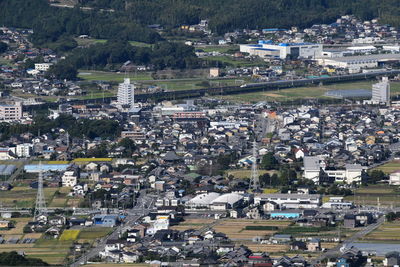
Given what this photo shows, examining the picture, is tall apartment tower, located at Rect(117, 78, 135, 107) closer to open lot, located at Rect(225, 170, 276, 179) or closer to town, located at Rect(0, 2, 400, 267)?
town, located at Rect(0, 2, 400, 267)

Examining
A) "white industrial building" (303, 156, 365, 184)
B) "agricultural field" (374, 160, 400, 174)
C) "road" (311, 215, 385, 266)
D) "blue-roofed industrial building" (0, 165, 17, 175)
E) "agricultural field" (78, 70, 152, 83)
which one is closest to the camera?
→ "road" (311, 215, 385, 266)

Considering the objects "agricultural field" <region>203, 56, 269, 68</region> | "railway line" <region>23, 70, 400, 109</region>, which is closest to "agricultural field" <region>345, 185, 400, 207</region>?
"railway line" <region>23, 70, 400, 109</region>

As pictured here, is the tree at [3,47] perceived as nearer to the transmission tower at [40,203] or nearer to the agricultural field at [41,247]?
the transmission tower at [40,203]

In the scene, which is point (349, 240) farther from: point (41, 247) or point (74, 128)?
point (74, 128)

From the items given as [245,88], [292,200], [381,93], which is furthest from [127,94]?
[292,200]

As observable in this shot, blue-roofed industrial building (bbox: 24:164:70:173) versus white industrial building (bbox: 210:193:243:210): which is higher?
white industrial building (bbox: 210:193:243:210)

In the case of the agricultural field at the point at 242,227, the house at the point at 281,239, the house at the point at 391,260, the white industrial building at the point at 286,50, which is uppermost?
the white industrial building at the point at 286,50

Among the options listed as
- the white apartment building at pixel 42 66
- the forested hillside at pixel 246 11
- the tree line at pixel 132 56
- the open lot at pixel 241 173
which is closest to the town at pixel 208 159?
the open lot at pixel 241 173
